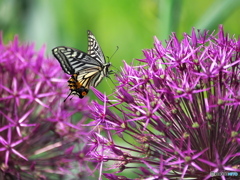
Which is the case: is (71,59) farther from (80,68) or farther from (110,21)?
(110,21)

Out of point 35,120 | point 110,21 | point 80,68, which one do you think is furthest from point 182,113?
point 110,21

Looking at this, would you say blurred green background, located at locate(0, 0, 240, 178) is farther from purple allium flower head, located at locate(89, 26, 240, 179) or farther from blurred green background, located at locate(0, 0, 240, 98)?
purple allium flower head, located at locate(89, 26, 240, 179)

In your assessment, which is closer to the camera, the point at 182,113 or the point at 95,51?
the point at 182,113

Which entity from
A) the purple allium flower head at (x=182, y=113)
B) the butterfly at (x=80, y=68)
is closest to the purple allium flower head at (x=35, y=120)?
the butterfly at (x=80, y=68)

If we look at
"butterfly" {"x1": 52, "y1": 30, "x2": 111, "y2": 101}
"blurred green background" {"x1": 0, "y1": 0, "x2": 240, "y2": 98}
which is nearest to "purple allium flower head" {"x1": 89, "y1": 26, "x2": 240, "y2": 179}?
"butterfly" {"x1": 52, "y1": 30, "x2": 111, "y2": 101}

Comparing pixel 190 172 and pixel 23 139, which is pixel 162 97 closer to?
pixel 190 172

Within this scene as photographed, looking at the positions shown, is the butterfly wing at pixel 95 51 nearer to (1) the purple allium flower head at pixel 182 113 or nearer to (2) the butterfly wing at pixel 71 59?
(2) the butterfly wing at pixel 71 59

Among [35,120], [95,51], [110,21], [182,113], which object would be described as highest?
[110,21]
